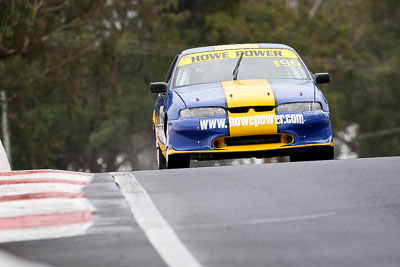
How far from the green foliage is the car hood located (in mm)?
13614

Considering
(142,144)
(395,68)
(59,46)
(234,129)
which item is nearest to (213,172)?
(234,129)

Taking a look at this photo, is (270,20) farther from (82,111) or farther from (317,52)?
(82,111)

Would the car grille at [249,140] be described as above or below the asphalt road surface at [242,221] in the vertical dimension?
below

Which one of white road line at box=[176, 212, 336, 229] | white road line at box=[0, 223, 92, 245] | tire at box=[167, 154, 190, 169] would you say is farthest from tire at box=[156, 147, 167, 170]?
white road line at box=[0, 223, 92, 245]

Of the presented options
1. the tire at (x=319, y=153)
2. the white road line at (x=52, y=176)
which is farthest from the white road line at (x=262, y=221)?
the tire at (x=319, y=153)

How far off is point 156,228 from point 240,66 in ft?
21.7

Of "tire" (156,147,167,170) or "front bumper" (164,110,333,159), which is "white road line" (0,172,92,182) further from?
"tire" (156,147,167,170)

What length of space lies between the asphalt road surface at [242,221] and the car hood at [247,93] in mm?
2170

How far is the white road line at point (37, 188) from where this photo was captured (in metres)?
8.18

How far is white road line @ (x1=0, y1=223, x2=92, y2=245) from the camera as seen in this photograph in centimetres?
631

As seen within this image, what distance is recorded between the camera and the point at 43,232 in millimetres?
6469

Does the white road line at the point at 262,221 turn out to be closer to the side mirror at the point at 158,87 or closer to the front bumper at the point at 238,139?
the front bumper at the point at 238,139

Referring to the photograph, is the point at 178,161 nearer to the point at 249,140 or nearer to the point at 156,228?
the point at 249,140

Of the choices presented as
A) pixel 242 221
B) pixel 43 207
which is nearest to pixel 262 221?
pixel 242 221
